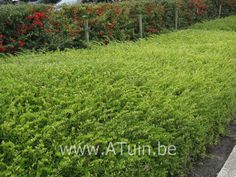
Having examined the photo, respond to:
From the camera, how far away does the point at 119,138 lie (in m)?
2.57

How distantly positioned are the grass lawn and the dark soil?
12 cm

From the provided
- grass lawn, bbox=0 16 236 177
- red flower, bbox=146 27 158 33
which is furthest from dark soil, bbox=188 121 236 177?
red flower, bbox=146 27 158 33

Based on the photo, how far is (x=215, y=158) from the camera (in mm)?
3928

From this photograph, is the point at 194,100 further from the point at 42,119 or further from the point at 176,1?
the point at 176,1

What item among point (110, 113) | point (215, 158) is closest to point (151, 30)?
point (215, 158)

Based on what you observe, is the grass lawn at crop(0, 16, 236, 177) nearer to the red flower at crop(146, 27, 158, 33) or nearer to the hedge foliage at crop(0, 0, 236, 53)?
the hedge foliage at crop(0, 0, 236, 53)

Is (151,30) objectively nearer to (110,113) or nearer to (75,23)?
(75,23)

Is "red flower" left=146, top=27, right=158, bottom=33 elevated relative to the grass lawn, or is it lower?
lower

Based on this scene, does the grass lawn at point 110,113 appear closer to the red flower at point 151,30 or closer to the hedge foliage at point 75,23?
the hedge foliage at point 75,23

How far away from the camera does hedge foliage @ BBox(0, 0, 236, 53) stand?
6715 mm

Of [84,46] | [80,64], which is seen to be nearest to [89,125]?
[80,64]

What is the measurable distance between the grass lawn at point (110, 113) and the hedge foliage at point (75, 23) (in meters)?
2.16

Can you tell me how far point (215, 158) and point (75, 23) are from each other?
4789 mm

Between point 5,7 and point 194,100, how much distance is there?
435 cm
